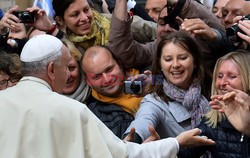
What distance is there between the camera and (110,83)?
332 centimetres

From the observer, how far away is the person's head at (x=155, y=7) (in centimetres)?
391

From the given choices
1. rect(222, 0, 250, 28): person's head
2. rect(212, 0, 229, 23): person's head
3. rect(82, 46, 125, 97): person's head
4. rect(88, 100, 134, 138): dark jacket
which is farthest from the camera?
rect(212, 0, 229, 23): person's head

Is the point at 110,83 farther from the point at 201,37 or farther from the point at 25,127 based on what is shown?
the point at 25,127

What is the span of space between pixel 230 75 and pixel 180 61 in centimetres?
32

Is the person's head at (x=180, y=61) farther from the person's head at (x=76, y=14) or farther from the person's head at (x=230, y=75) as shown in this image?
the person's head at (x=76, y=14)

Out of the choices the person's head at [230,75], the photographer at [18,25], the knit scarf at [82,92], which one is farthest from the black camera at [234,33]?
the photographer at [18,25]

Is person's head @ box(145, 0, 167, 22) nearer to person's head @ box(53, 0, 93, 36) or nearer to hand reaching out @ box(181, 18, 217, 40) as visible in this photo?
person's head @ box(53, 0, 93, 36)

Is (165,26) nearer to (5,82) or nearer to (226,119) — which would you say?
(226,119)

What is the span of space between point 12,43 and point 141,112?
1.10 m

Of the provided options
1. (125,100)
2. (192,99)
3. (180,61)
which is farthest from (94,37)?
(192,99)

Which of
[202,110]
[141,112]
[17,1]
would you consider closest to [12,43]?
[141,112]

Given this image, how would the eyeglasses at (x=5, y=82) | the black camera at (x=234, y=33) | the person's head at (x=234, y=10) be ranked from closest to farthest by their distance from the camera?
the black camera at (x=234, y=33)
the eyeglasses at (x=5, y=82)
the person's head at (x=234, y=10)

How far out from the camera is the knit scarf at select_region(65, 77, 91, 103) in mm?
3428

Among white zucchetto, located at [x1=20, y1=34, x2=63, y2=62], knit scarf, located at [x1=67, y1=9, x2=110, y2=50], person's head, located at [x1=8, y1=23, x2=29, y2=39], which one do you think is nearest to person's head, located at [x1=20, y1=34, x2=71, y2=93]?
white zucchetto, located at [x1=20, y1=34, x2=63, y2=62]
